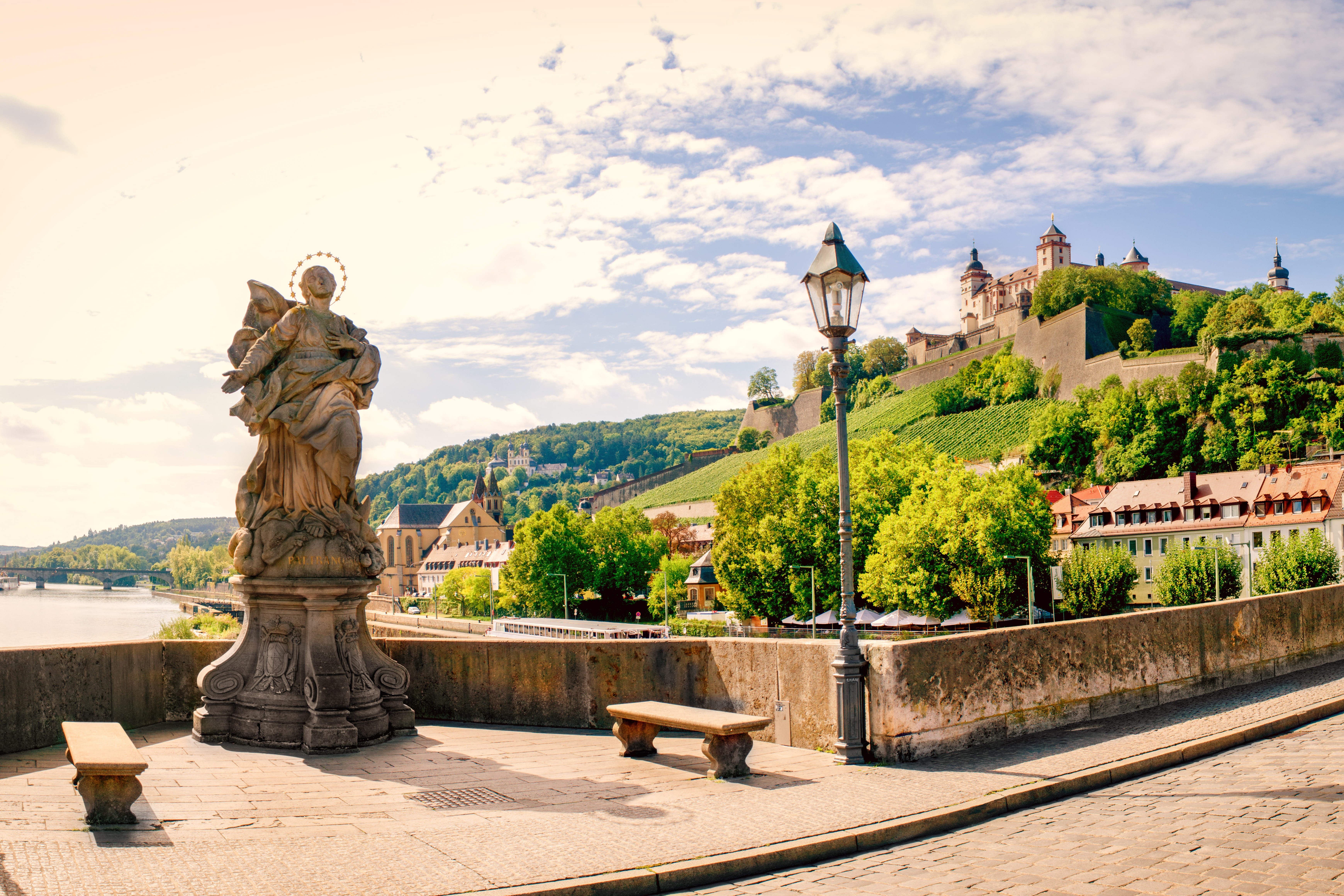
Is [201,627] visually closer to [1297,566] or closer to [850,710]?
[1297,566]

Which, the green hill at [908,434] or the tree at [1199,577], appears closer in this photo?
the tree at [1199,577]

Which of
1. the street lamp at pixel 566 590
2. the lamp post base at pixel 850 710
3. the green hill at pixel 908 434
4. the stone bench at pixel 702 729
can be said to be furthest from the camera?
the green hill at pixel 908 434

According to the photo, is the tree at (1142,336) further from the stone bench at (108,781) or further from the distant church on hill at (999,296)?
the stone bench at (108,781)

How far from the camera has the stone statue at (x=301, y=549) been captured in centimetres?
900

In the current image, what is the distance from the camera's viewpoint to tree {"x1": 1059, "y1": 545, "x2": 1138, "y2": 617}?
52688 mm

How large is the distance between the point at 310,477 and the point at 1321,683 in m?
11.2

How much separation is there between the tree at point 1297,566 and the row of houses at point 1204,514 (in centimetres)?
789

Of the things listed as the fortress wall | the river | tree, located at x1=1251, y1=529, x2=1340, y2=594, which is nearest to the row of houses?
tree, located at x1=1251, y1=529, x2=1340, y2=594

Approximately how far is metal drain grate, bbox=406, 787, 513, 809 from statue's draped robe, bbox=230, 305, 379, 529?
10.1 ft

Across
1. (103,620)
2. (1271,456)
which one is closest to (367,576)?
(1271,456)

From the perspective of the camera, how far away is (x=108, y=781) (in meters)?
6.07

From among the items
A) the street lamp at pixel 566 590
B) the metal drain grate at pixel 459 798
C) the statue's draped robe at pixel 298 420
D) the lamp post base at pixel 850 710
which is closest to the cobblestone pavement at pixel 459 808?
→ the metal drain grate at pixel 459 798

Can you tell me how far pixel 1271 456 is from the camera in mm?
81062

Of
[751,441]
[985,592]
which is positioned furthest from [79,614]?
[985,592]
